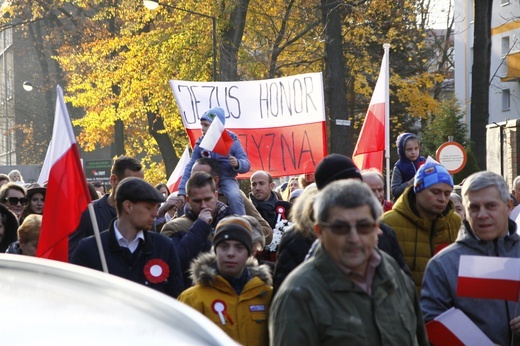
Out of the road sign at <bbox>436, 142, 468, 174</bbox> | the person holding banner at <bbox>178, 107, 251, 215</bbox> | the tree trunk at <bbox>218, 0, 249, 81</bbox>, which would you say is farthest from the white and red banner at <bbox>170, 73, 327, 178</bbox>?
the tree trunk at <bbox>218, 0, 249, 81</bbox>

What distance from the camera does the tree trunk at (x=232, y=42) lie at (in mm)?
27000

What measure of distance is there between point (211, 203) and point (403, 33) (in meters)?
27.8

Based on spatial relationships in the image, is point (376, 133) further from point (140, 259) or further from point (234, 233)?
point (234, 233)

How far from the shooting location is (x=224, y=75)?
1054 inches

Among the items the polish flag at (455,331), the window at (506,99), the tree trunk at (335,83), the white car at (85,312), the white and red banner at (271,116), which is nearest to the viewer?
the white car at (85,312)

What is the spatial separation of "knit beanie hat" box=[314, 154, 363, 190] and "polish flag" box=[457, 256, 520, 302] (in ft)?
2.67

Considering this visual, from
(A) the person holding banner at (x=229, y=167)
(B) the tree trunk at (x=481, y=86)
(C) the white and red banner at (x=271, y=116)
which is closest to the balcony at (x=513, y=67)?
(B) the tree trunk at (x=481, y=86)

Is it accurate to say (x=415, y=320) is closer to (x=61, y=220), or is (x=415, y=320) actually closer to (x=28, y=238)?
(x=61, y=220)

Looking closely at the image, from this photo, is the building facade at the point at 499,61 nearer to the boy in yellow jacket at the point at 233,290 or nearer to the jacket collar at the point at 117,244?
the jacket collar at the point at 117,244

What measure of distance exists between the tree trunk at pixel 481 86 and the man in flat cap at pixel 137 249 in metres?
14.5

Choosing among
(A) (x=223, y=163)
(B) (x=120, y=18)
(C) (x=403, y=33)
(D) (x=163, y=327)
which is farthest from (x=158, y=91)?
(D) (x=163, y=327)

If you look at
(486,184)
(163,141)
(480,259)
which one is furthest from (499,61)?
(480,259)

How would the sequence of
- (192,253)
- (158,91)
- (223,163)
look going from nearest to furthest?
1. (192,253)
2. (223,163)
3. (158,91)

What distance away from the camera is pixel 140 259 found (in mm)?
6105
